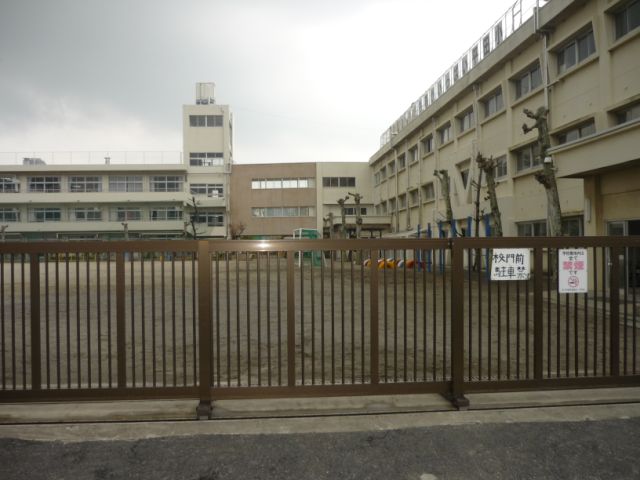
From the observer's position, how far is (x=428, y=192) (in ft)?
114

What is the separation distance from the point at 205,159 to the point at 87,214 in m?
16.4

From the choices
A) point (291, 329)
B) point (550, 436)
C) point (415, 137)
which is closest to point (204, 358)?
point (291, 329)

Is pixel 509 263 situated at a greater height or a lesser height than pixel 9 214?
lesser

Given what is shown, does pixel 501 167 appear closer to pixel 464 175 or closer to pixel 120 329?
pixel 464 175

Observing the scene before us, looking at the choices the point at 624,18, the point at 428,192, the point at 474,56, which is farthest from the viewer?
the point at 428,192

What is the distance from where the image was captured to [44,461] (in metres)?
2.97

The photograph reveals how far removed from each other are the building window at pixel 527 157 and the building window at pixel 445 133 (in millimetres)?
8721

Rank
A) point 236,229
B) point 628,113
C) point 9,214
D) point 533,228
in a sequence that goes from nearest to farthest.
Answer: point 628,113, point 533,228, point 236,229, point 9,214

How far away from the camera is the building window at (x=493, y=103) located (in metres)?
23.3

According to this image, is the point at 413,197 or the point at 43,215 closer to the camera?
the point at 413,197

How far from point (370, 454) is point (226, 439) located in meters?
1.17

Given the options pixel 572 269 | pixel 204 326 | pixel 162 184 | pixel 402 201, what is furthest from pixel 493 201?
pixel 162 184

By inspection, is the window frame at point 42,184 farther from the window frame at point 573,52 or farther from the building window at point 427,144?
the window frame at point 573,52

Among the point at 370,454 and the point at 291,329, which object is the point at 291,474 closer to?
the point at 370,454
